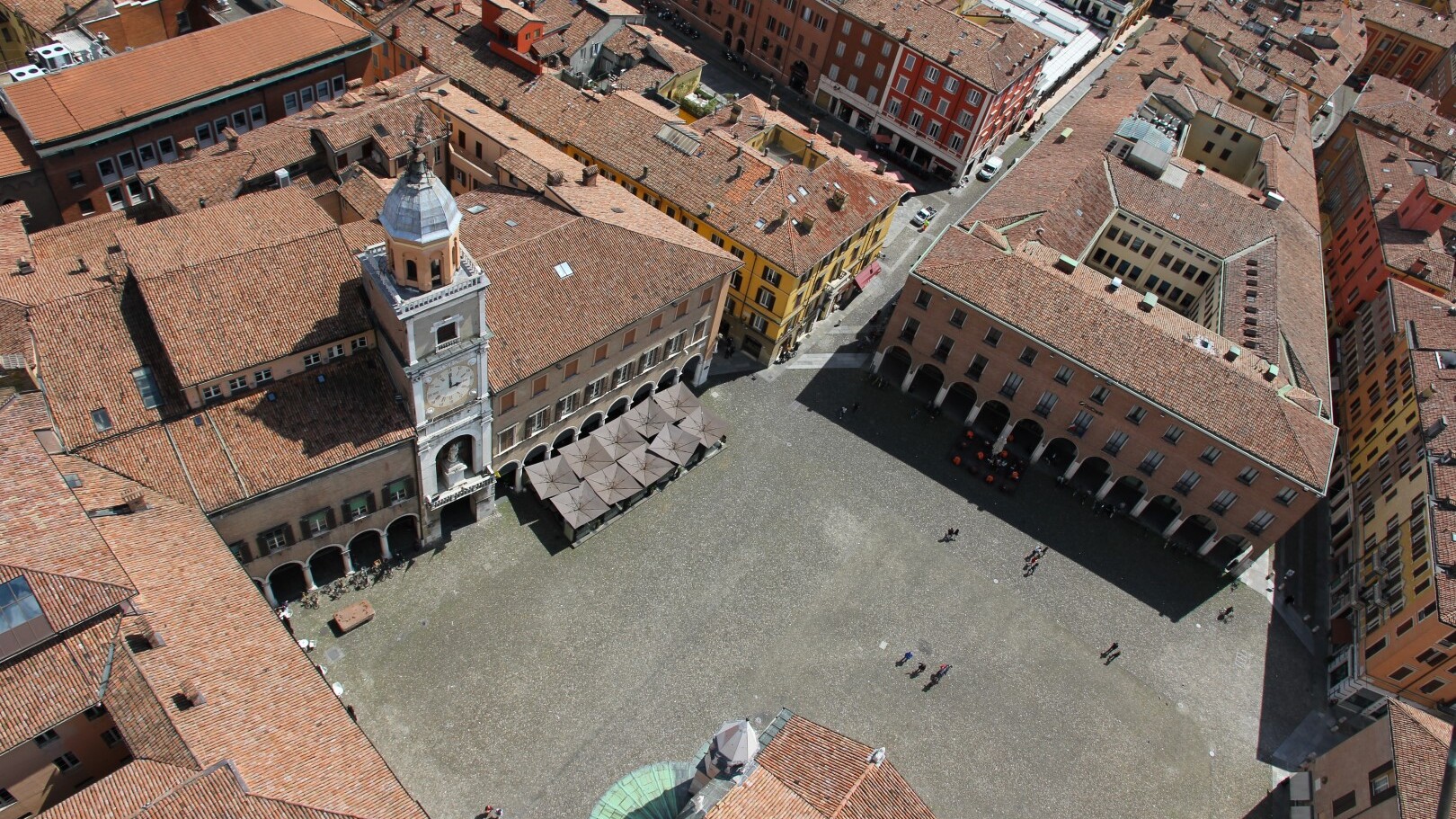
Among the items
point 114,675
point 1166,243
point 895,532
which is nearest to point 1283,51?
point 1166,243

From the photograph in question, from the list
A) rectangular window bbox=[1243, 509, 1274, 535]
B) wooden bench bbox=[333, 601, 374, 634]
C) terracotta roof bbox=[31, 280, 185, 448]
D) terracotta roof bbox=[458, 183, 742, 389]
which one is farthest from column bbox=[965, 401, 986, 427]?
terracotta roof bbox=[31, 280, 185, 448]

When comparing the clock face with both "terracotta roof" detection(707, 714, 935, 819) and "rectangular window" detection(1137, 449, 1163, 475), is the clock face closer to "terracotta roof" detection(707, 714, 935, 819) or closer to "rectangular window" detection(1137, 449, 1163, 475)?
"terracotta roof" detection(707, 714, 935, 819)

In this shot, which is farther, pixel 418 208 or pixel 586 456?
pixel 586 456

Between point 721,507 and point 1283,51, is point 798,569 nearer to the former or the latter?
point 721,507

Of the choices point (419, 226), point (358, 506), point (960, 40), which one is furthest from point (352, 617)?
point (960, 40)

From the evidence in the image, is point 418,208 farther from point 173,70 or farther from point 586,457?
point 173,70
